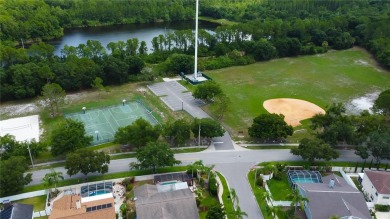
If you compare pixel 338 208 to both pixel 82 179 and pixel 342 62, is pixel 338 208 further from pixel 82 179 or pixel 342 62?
pixel 342 62

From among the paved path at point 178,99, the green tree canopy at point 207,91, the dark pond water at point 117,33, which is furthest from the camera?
the dark pond water at point 117,33

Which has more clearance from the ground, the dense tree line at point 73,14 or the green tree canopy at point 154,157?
the dense tree line at point 73,14

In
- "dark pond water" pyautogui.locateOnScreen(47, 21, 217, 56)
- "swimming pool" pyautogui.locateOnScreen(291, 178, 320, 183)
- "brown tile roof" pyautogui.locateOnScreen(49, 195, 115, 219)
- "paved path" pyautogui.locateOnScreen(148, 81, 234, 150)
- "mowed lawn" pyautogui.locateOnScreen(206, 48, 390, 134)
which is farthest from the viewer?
"dark pond water" pyautogui.locateOnScreen(47, 21, 217, 56)

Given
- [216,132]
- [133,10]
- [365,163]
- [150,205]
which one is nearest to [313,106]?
[365,163]

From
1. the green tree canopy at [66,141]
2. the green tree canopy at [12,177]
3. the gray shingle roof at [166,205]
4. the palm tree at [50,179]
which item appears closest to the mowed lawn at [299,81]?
the gray shingle roof at [166,205]

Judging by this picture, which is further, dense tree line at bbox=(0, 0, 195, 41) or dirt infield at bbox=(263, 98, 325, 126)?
dense tree line at bbox=(0, 0, 195, 41)

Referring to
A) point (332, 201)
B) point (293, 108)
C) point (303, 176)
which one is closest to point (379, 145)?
point (303, 176)

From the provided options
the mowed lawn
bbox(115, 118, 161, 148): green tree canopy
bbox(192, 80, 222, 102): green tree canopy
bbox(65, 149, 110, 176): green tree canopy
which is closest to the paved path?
bbox(192, 80, 222, 102): green tree canopy

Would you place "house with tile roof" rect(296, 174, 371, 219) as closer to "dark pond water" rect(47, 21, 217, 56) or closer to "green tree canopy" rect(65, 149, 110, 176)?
"green tree canopy" rect(65, 149, 110, 176)

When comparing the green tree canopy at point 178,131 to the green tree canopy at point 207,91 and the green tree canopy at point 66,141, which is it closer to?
the green tree canopy at point 66,141
